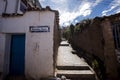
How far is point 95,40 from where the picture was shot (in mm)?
10523

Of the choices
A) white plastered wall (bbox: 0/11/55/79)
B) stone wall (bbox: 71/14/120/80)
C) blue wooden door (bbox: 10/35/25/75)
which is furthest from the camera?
stone wall (bbox: 71/14/120/80)

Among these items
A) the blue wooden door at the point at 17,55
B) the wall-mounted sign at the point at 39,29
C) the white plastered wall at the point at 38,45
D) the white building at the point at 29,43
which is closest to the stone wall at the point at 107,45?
the white building at the point at 29,43

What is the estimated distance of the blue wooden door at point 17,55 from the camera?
8305 millimetres

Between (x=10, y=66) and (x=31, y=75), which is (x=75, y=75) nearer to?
(x=31, y=75)

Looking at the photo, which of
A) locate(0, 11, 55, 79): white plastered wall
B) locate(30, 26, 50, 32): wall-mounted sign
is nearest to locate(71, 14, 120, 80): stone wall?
locate(0, 11, 55, 79): white plastered wall

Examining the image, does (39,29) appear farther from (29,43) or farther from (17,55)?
(17,55)

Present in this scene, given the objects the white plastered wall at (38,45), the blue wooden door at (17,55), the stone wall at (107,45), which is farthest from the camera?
the stone wall at (107,45)

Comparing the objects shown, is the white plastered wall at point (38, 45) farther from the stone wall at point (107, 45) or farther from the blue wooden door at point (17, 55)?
the stone wall at point (107, 45)

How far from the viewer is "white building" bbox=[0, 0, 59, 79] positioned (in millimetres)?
7523

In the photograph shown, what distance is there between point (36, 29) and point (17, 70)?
8.74 ft

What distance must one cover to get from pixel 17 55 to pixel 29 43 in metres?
1.28

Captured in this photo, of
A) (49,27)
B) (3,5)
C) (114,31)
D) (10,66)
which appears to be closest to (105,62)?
(114,31)

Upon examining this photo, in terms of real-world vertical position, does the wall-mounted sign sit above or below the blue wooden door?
above

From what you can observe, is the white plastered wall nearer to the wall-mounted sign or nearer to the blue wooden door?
the wall-mounted sign
